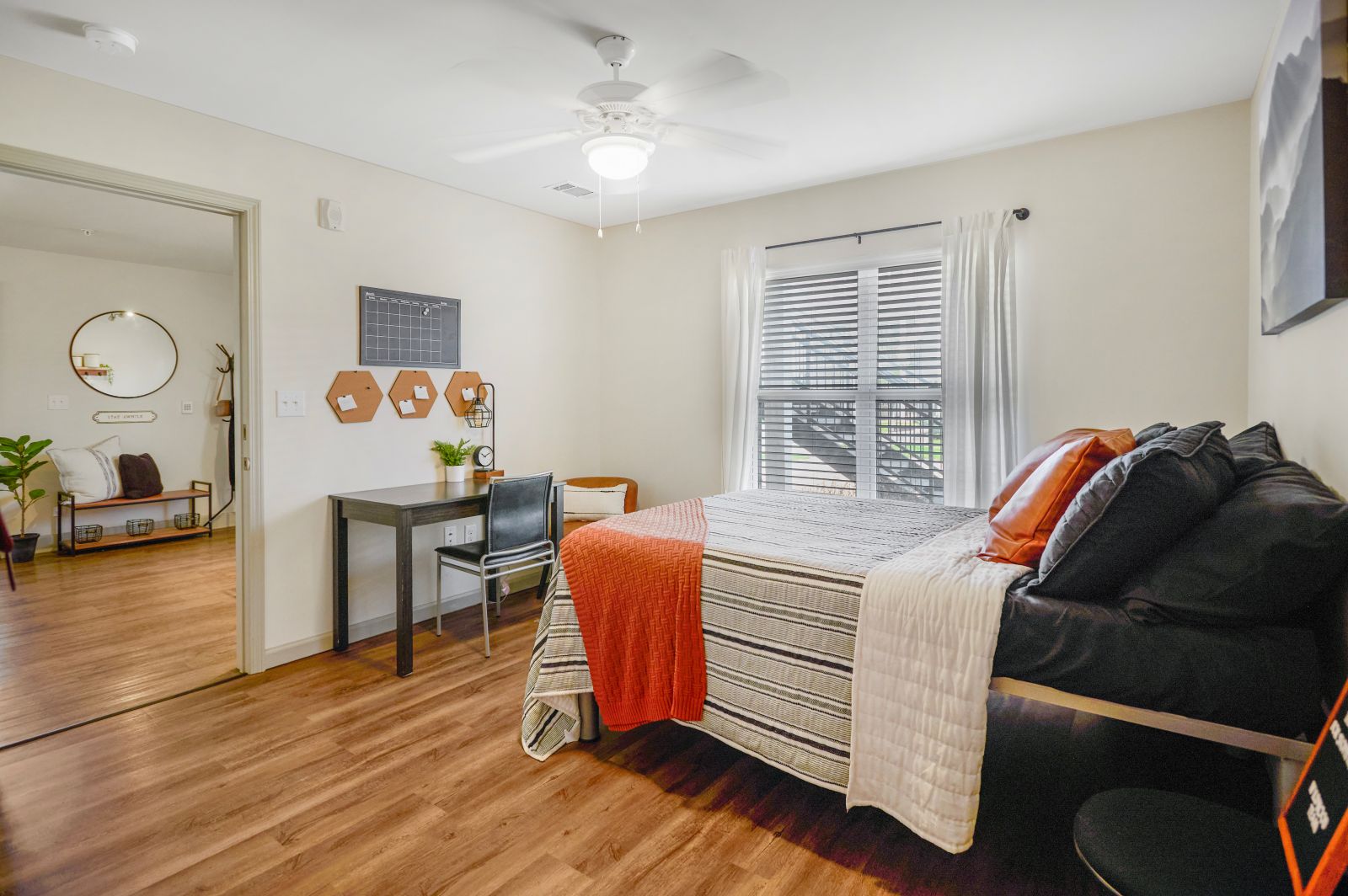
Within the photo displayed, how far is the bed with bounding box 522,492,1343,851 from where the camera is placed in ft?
4.59

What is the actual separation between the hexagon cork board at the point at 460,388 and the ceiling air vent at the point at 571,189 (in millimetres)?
1227

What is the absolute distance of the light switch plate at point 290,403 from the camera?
3266 millimetres

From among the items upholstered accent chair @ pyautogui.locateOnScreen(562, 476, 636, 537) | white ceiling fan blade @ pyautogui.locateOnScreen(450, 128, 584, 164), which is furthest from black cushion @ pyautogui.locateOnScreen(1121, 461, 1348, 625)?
upholstered accent chair @ pyautogui.locateOnScreen(562, 476, 636, 537)

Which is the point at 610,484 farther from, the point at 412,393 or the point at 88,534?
the point at 88,534

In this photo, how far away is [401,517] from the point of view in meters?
3.13

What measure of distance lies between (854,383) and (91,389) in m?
Answer: 6.45

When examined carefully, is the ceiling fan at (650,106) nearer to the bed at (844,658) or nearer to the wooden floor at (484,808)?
the bed at (844,658)

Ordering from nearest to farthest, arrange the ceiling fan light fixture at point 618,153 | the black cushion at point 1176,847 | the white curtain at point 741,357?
the black cushion at point 1176,847, the ceiling fan light fixture at point 618,153, the white curtain at point 741,357

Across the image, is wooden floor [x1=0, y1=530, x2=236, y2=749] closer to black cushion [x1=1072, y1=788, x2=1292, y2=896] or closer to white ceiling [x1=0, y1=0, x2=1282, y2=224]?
white ceiling [x1=0, y1=0, x2=1282, y2=224]

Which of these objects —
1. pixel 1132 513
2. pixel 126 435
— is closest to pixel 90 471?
pixel 126 435

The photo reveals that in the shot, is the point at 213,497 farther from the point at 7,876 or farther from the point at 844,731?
the point at 844,731

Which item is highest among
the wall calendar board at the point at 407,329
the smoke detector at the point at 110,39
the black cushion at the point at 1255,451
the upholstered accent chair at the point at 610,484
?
the smoke detector at the point at 110,39

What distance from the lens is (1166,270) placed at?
10.1 feet

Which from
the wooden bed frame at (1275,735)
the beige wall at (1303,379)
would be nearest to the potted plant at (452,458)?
the wooden bed frame at (1275,735)
